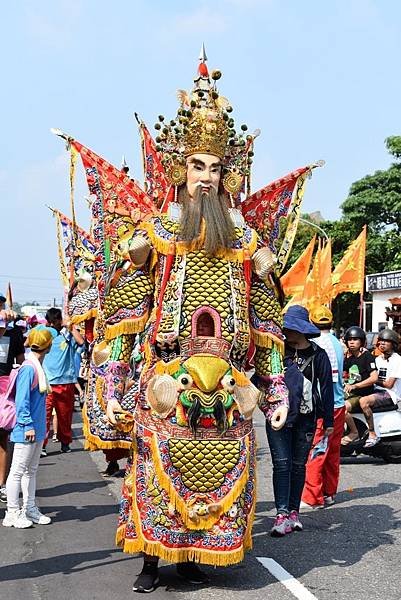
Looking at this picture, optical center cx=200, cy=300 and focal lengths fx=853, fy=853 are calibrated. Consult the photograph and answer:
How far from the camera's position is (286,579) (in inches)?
194

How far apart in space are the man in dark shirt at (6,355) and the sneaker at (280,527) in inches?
95.3

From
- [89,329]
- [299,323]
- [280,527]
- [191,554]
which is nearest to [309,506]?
[280,527]

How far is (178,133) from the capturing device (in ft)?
16.4

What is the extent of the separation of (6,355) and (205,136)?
3427 mm

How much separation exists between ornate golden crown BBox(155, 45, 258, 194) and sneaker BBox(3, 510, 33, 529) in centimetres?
290

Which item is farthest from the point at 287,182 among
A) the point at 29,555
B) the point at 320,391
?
the point at 29,555

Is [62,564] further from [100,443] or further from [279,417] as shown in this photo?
[279,417]

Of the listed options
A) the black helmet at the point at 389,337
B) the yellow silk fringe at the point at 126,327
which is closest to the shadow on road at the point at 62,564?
the yellow silk fringe at the point at 126,327

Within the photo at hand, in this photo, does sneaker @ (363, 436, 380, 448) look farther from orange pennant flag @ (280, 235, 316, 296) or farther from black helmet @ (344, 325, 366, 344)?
orange pennant flag @ (280, 235, 316, 296)

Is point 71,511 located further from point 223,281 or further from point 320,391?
point 223,281

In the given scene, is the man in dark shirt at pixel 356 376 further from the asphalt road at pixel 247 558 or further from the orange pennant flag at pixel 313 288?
the asphalt road at pixel 247 558

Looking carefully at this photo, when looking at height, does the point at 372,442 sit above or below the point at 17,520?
above

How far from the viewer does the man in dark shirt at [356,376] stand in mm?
9531

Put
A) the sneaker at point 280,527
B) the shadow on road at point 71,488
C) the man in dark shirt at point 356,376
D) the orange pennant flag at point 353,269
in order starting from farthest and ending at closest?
the orange pennant flag at point 353,269 → the man in dark shirt at point 356,376 → the shadow on road at point 71,488 → the sneaker at point 280,527
